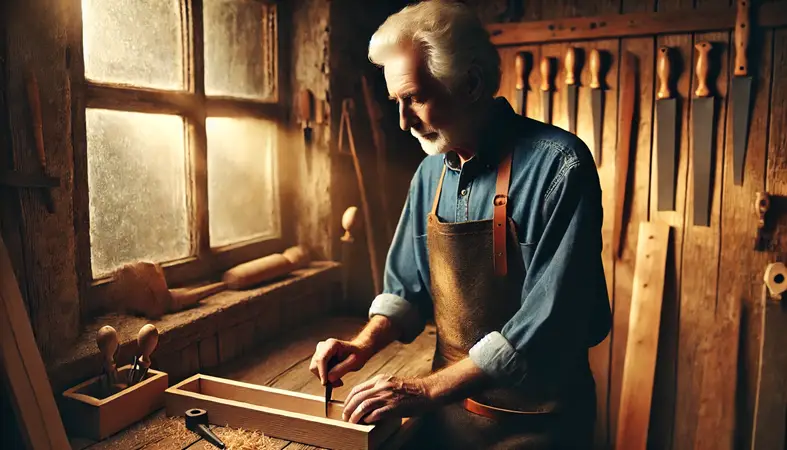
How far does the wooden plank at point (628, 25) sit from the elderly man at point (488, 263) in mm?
1281

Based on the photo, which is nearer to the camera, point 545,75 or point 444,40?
point 444,40

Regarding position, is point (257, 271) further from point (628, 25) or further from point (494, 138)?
point (628, 25)

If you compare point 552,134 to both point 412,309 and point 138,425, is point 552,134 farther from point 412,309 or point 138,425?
point 138,425

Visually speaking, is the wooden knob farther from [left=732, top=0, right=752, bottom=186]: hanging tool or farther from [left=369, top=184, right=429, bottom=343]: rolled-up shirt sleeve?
[left=369, top=184, right=429, bottom=343]: rolled-up shirt sleeve

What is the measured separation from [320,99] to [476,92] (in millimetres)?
1219

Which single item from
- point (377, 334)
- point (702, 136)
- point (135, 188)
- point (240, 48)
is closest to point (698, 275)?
point (702, 136)

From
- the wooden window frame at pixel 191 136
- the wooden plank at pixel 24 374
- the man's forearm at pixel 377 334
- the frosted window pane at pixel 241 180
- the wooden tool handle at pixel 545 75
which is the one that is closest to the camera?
the wooden plank at pixel 24 374

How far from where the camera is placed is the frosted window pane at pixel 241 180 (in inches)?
96.6

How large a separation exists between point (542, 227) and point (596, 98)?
1.42m

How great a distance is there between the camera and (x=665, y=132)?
2.67m

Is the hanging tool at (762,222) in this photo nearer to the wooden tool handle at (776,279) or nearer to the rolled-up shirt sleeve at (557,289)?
the wooden tool handle at (776,279)

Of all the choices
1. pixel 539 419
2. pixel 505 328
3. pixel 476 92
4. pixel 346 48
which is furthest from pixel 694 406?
pixel 346 48

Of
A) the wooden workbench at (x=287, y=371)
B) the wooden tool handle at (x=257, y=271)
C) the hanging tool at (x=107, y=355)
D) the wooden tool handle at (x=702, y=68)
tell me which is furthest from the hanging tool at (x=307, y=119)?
the wooden tool handle at (x=702, y=68)

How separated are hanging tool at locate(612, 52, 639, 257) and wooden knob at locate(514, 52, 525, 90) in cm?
41
